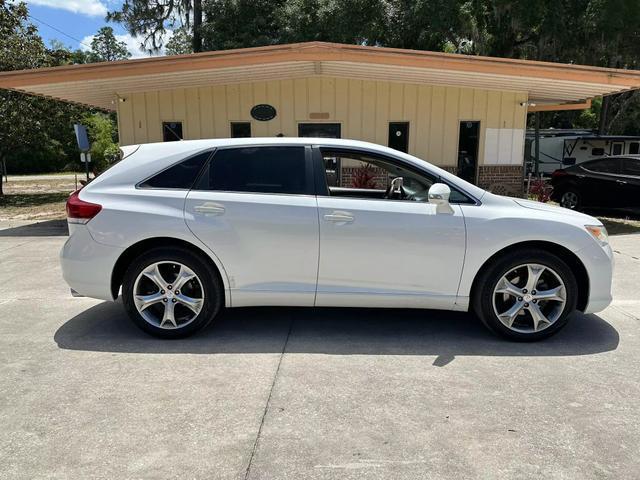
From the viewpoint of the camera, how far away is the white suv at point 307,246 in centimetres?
420

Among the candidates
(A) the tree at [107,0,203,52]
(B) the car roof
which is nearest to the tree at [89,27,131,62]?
(A) the tree at [107,0,203,52]

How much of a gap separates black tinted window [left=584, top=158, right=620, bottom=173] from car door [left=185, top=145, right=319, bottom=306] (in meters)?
10.3

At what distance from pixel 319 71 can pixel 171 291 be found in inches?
314

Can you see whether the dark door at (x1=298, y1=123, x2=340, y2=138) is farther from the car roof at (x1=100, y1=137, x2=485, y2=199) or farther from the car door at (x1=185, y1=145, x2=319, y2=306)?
the car door at (x1=185, y1=145, x2=319, y2=306)

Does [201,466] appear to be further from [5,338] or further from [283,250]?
[5,338]

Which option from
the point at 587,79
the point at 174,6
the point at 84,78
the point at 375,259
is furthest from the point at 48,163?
the point at 375,259

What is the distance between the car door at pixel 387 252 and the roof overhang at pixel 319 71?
230 inches

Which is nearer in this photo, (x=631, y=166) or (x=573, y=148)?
(x=631, y=166)

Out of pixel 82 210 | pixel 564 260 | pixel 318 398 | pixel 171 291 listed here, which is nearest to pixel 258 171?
pixel 171 291

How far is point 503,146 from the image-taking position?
12820mm

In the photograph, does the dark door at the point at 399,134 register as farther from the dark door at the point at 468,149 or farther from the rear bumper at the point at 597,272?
the rear bumper at the point at 597,272

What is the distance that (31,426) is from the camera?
308cm

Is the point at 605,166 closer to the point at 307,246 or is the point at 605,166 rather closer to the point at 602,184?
the point at 602,184

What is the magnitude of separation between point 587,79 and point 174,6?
2152cm
